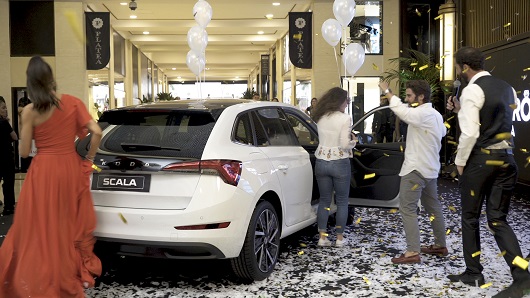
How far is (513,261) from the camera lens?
14.6 feet

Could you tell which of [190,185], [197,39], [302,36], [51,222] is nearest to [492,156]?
[190,185]

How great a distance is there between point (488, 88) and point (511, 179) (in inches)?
27.6

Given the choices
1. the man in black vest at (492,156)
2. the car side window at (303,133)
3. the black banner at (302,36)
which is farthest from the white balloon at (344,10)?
the man in black vest at (492,156)

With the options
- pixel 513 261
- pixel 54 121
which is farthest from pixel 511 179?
pixel 54 121

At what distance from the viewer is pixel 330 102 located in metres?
5.98

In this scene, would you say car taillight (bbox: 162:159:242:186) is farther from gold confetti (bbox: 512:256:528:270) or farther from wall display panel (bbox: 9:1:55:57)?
wall display panel (bbox: 9:1:55:57)

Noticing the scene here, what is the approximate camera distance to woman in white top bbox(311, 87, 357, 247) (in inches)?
231

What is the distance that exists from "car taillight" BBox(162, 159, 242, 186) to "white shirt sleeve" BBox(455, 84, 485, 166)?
1.70 metres

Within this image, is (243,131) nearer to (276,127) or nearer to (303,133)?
(276,127)

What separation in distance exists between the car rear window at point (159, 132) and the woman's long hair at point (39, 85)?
688 mm

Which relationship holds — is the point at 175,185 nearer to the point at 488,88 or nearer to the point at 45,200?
the point at 45,200

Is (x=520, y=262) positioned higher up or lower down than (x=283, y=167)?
lower down

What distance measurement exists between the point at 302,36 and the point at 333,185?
12807 millimetres

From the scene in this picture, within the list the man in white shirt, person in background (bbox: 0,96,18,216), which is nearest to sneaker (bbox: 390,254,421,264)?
the man in white shirt
